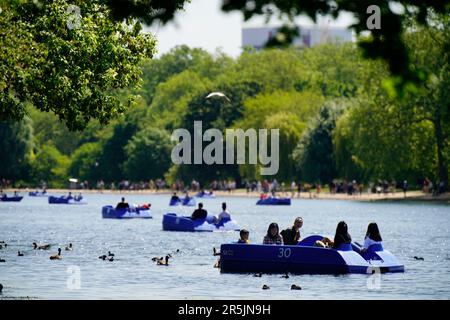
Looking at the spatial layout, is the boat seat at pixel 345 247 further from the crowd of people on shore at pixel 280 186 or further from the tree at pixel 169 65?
the tree at pixel 169 65

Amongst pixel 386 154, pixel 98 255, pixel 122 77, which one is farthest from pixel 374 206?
pixel 122 77

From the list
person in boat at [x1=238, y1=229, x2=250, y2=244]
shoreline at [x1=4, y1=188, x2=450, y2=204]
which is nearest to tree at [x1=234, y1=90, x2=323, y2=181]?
shoreline at [x1=4, y1=188, x2=450, y2=204]

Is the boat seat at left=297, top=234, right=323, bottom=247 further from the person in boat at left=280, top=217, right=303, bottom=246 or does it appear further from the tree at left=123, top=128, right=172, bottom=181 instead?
the tree at left=123, top=128, right=172, bottom=181

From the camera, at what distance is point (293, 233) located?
1201 inches

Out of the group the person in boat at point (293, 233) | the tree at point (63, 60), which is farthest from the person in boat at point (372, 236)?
the tree at point (63, 60)

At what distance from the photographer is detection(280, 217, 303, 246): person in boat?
99.8 feet

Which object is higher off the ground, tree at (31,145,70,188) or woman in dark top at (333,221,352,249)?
tree at (31,145,70,188)

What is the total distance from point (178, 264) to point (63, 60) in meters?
8.84

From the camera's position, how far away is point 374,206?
89.5 meters

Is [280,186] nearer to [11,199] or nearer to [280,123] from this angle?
[280,123]

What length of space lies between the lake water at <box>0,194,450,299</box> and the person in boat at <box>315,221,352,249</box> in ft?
2.65

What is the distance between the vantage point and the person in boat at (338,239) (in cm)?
2841

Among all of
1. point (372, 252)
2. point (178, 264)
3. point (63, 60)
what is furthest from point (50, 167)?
point (63, 60)

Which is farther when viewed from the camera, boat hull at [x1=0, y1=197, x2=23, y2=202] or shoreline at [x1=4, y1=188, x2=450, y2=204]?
boat hull at [x1=0, y1=197, x2=23, y2=202]
